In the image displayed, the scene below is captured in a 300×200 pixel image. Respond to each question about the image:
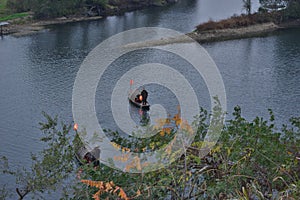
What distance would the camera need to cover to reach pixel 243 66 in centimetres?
3941

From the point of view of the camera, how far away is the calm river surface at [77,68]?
28531 millimetres

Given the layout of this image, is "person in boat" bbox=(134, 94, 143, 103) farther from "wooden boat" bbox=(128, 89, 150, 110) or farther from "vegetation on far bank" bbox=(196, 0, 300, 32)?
"vegetation on far bank" bbox=(196, 0, 300, 32)

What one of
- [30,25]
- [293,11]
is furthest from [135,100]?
[293,11]

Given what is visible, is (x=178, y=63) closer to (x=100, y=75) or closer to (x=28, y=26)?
(x=100, y=75)

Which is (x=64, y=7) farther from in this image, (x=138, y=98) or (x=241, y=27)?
(x=138, y=98)

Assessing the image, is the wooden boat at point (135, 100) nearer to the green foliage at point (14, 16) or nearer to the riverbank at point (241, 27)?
the riverbank at point (241, 27)

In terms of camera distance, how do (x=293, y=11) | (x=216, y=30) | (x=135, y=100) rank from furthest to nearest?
(x=293, y=11) < (x=216, y=30) < (x=135, y=100)

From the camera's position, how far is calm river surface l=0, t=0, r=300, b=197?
28531 mm

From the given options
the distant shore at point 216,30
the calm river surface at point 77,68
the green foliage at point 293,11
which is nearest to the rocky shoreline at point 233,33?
the distant shore at point 216,30

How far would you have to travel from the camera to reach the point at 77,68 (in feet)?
126

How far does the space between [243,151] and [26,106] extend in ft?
74.4

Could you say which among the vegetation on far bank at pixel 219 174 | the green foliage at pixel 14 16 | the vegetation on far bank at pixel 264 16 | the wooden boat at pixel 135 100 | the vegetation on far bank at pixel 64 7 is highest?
the vegetation on far bank at pixel 64 7

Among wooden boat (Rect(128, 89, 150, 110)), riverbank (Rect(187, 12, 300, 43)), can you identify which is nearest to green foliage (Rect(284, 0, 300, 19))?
riverbank (Rect(187, 12, 300, 43))

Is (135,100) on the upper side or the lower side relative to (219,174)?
lower
